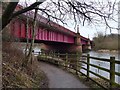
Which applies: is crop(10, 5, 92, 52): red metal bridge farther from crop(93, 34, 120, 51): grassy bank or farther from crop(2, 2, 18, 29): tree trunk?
crop(2, 2, 18, 29): tree trunk

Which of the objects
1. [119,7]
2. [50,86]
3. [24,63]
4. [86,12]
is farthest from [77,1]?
[24,63]

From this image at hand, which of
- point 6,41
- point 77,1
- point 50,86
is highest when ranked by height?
point 77,1

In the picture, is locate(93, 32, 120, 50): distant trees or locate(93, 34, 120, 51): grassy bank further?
Result: locate(93, 34, 120, 51): grassy bank

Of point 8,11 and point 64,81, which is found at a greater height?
point 8,11

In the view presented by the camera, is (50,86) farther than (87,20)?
Yes

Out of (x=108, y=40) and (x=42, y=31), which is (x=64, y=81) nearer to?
(x=108, y=40)

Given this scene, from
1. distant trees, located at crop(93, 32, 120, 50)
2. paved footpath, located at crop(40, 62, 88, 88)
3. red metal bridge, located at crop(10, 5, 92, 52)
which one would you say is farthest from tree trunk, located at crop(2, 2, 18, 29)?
red metal bridge, located at crop(10, 5, 92, 52)

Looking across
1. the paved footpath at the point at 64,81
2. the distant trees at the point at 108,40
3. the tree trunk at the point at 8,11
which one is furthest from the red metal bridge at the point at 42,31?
the tree trunk at the point at 8,11

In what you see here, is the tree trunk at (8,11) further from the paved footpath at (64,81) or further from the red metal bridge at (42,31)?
the red metal bridge at (42,31)

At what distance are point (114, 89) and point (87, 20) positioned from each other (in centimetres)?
212

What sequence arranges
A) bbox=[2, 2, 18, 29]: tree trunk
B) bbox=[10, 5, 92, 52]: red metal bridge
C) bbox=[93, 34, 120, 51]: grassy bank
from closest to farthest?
bbox=[2, 2, 18, 29]: tree trunk
bbox=[93, 34, 120, 51]: grassy bank
bbox=[10, 5, 92, 52]: red metal bridge

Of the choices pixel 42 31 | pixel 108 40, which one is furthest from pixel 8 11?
pixel 42 31

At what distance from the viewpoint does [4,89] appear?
24.3 ft

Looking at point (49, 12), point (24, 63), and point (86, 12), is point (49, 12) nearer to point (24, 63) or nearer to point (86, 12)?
point (86, 12)
